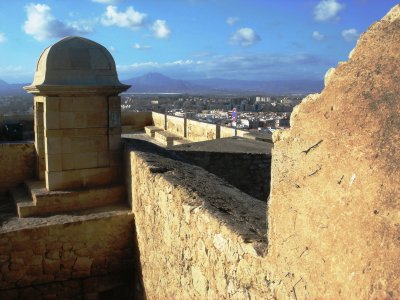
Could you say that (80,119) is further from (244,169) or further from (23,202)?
(244,169)

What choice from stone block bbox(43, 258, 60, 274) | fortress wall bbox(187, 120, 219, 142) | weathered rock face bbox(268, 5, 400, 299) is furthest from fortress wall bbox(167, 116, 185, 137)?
weathered rock face bbox(268, 5, 400, 299)

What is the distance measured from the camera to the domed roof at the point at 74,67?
5844mm

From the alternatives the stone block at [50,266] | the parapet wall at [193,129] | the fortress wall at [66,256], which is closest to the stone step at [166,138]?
the parapet wall at [193,129]

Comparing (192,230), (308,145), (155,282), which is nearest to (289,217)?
(308,145)

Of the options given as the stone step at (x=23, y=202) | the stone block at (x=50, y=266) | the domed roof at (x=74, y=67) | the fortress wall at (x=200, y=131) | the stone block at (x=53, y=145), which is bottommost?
the stone block at (x=50, y=266)

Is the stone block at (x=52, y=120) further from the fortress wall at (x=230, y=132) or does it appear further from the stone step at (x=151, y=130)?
the stone step at (x=151, y=130)

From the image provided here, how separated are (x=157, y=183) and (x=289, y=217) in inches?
97.5

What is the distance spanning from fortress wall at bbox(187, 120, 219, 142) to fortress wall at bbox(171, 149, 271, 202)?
12.0 ft

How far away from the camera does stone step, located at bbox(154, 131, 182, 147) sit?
42.3ft

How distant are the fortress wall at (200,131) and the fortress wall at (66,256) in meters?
6.74

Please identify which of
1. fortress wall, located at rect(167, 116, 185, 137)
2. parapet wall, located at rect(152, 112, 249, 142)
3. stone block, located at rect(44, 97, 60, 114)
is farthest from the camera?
fortress wall, located at rect(167, 116, 185, 137)

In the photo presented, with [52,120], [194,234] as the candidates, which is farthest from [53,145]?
[194,234]

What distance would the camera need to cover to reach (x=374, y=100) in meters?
1.76

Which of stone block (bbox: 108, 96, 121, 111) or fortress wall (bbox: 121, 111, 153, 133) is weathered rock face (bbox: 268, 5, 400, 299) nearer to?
stone block (bbox: 108, 96, 121, 111)
